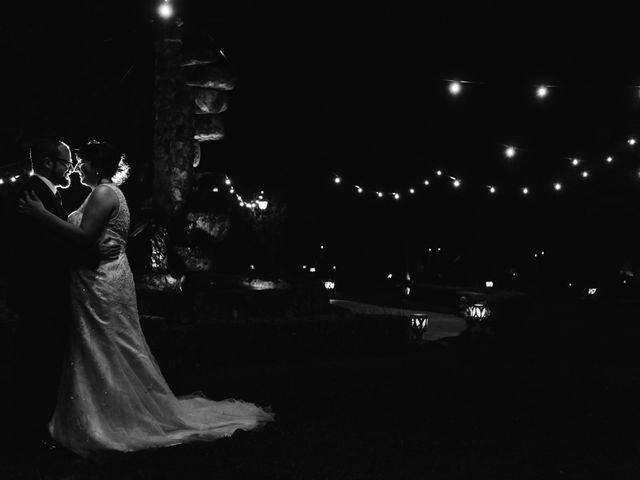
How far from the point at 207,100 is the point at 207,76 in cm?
53

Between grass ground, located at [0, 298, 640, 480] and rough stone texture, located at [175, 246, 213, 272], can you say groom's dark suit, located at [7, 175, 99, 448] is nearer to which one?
grass ground, located at [0, 298, 640, 480]

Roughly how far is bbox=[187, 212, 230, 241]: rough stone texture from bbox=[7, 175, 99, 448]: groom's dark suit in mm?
11160

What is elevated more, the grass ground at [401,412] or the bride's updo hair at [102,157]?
the bride's updo hair at [102,157]

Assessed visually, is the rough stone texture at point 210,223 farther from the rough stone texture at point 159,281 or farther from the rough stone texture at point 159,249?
the rough stone texture at point 159,281

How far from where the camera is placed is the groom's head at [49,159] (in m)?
4.09

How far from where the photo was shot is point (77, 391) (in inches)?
160

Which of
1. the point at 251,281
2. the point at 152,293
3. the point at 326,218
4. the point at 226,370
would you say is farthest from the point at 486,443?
the point at 326,218

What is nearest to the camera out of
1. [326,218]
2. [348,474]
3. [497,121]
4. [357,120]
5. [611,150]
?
[348,474]

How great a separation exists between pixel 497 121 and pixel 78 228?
19.6 m

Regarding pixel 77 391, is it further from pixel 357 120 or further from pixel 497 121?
pixel 357 120

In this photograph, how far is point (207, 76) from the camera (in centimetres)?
1480

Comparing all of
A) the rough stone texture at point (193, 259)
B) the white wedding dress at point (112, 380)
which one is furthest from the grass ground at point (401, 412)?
the rough stone texture at point (193, 259)

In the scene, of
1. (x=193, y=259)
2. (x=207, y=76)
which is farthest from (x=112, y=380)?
(x=207, y=76)

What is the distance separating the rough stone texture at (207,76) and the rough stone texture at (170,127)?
1087 millimetres
